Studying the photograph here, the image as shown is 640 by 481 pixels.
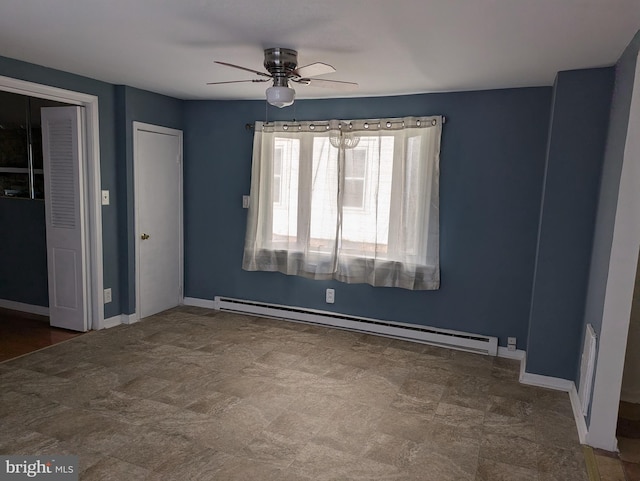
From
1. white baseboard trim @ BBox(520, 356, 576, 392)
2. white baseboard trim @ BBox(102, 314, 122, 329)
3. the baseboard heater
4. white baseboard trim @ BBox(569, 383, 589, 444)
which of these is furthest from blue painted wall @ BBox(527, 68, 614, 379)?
white baseboard trim @ BBox(102, 314, 122, 329)

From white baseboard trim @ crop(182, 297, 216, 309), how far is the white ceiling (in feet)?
8.41

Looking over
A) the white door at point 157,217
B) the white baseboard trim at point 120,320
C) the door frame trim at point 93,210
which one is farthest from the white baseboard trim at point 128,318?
the door frame trim at point 93,210

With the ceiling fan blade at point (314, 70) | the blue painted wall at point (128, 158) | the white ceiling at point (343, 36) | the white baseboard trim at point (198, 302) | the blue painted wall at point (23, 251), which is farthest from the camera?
the white baseboard trim at point (198, 302)

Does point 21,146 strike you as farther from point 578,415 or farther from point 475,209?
point 578,415

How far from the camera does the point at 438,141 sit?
4.11 meters

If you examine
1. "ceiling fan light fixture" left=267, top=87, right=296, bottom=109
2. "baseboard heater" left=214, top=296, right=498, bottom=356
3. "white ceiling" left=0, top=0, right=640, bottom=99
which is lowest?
"baseboard heater" left=214, top=296, right=498, bottom=356

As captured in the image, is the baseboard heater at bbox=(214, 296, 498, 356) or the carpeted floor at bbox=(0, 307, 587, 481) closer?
the carpeted floor at bbox=(0, 307, 587, 481)

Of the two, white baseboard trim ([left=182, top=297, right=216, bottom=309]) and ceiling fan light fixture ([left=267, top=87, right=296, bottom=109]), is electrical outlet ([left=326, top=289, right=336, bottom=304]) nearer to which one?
white baseboard trim ([left=182, top=297, right=216, bottom=309])

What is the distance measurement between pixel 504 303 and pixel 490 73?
1.94 meters

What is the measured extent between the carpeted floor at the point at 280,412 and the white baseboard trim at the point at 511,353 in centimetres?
10

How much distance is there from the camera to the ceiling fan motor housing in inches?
116

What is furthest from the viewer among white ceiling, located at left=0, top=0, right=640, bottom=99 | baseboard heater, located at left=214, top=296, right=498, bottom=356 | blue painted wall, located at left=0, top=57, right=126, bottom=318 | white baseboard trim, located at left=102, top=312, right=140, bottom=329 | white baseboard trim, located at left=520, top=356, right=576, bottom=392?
white baseboard trim, located at left=102, top=312, right=140, bottom=329

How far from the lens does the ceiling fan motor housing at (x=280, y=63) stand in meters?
2.94

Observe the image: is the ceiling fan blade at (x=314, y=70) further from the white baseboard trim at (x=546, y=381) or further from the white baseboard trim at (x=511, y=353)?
the white baseboard trim at (x=511, y=353)
